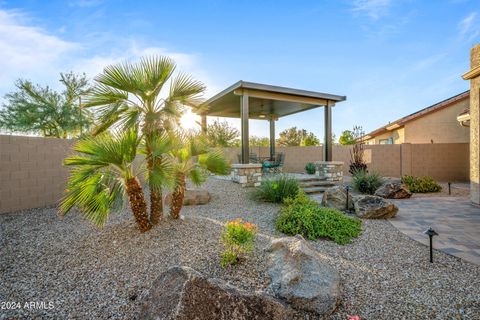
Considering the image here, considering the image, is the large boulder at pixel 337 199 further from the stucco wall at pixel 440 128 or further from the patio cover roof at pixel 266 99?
the stucco wall at pixel 440 128

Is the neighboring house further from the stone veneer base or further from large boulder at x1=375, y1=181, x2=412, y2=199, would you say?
the stone veneer base

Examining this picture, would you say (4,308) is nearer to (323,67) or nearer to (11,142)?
(11,142)

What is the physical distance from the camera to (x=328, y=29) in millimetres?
6656

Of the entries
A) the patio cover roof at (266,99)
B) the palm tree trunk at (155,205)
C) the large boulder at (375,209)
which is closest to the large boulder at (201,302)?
the palm tree trunk at (155,205)

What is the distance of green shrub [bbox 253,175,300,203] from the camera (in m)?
5.84

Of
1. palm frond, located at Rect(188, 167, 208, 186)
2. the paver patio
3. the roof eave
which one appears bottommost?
the paver patio

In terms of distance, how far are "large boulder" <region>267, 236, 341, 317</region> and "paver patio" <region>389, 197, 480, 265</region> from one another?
83.0 inches

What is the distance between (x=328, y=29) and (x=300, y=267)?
6888 mm

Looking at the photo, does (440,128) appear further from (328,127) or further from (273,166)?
(273,166)

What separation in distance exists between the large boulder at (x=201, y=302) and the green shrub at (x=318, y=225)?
6.43ft

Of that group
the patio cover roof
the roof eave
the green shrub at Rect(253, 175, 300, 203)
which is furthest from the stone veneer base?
the roof eave

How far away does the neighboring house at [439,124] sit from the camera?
11719 mm

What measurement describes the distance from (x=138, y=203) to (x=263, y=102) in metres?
7.03

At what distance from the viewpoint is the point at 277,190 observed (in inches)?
231
